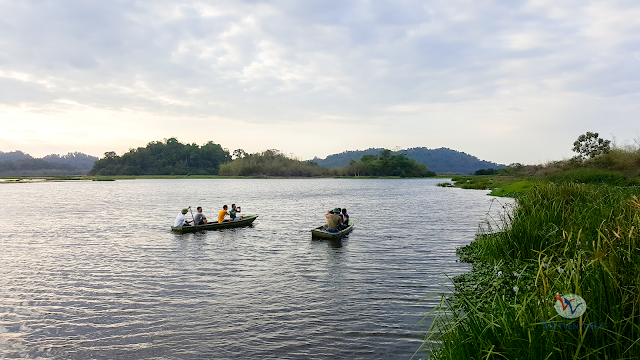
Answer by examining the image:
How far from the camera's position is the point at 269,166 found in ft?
598

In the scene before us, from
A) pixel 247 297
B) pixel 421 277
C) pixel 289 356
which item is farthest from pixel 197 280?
pixel 421 277

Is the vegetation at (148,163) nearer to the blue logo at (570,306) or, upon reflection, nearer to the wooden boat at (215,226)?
the wooden boat at (215,226)

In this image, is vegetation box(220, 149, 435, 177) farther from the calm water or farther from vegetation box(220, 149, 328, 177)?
the calm water

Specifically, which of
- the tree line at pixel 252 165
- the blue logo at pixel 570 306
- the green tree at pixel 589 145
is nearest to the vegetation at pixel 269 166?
the tree line at pixel 252 165

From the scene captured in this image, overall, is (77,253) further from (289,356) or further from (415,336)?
(415,336)

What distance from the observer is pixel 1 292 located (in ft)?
39.2

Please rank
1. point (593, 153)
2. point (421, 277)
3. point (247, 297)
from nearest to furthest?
point (247, 297) < point (421, 277) < point (593, 153)

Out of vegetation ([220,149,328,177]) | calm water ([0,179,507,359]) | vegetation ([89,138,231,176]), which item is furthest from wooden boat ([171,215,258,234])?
vegetation ([89,138,231,176])

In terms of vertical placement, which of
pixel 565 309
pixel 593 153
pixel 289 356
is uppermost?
pixel 593 153

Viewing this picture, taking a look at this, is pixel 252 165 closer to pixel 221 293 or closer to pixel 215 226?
pixel 215 226

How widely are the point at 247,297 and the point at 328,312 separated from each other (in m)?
2.62

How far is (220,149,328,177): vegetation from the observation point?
594 ft

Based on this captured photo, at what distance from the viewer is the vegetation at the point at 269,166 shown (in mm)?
181000

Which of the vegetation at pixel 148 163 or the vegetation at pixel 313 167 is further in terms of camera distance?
the vegetation at pixel 148 163
